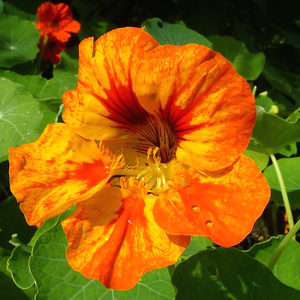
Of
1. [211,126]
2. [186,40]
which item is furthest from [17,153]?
[186,40]

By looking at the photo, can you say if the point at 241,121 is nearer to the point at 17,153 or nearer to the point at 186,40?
the point at 17,153

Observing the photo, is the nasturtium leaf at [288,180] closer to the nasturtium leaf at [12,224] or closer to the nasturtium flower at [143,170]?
the nasturtium flower at [143,170]

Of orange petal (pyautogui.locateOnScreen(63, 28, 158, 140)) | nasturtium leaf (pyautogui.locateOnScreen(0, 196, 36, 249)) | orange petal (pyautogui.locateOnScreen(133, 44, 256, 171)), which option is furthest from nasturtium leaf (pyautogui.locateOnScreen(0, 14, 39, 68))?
orange petal (pyautogui.locateOnScreen(133, 44, 256, 171))

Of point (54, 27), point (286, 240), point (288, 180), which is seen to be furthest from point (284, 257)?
point (54, 27)

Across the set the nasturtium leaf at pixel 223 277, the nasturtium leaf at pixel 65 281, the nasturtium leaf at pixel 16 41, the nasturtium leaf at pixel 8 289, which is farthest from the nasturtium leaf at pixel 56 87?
the nasturtium leaf at pixel 223 277

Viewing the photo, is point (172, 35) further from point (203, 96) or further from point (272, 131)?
point (203, 96)

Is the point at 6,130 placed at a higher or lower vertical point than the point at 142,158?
lower
